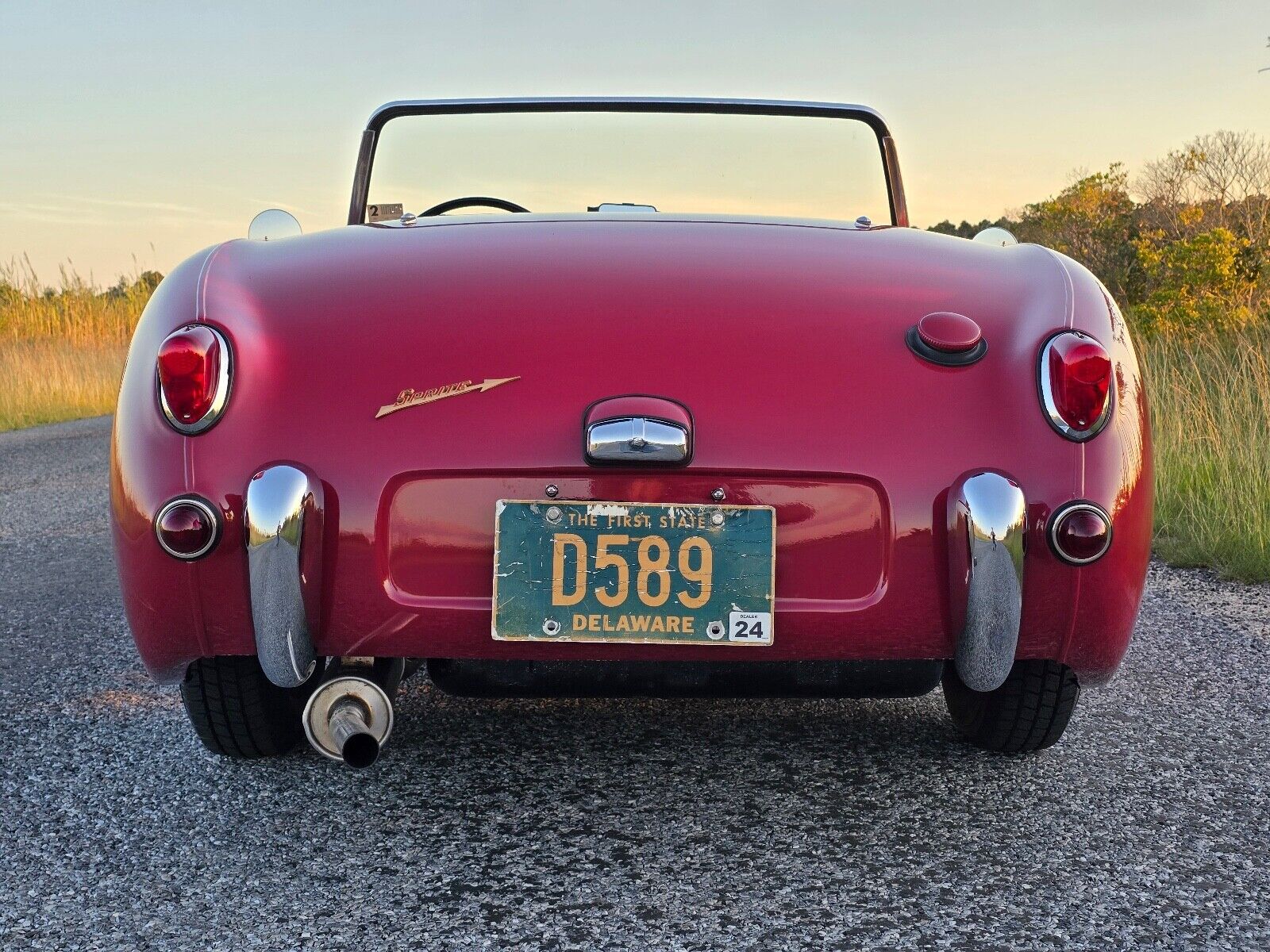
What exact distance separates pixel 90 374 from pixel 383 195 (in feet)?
46.3

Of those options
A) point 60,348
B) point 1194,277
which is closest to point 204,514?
point 60,348

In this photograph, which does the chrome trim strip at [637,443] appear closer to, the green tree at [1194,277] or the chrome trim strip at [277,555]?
the chrome trim strip at [277,555]

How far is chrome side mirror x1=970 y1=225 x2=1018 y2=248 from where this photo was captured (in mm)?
2992

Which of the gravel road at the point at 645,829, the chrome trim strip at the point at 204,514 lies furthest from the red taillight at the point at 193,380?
the gravel road at the point at 645,829

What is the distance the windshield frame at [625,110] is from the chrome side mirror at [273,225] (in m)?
0.53

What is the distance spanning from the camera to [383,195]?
376cm

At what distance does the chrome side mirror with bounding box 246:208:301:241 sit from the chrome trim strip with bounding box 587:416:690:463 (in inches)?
41.5

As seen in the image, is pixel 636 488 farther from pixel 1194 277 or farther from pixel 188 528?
pixel 1194 277

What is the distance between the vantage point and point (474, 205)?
393 centimetres

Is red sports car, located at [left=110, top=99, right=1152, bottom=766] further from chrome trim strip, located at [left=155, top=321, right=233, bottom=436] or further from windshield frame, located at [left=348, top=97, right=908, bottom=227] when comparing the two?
windshield frame, located at [left=348, top=97, right=908, bottom=227]

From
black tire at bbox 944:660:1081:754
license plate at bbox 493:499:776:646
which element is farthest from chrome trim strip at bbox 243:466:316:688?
black tire at bbox 944:660:1081:754

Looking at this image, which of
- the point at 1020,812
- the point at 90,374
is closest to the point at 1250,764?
the point at 1020,812

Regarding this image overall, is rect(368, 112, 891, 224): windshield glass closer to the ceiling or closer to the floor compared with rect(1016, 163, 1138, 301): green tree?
closer to the ceiling

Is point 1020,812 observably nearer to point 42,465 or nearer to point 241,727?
point 241,727
